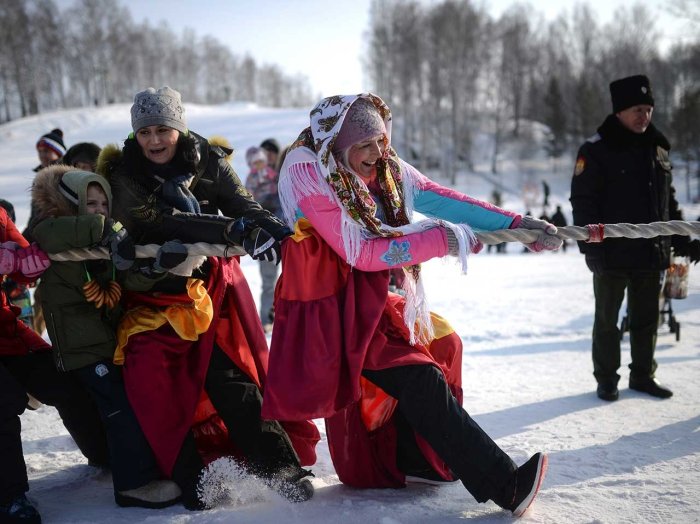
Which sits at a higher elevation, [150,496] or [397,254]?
[397,254]

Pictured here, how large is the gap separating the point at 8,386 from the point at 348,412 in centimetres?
139

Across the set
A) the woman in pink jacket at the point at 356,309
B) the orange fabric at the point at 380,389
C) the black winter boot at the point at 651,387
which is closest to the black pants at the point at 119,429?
the woman in pink jacket at the point at 356,309

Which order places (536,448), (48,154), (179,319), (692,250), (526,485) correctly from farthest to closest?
1. (48,154)
2. (692,250)
3. (536,448)
4. (179,319)
5. (526,485)

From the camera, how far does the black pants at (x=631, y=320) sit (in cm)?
370

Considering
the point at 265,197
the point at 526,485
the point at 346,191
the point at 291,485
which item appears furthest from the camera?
the point at 265,197

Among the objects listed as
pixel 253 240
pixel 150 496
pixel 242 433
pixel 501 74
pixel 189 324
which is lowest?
pixel 150 496

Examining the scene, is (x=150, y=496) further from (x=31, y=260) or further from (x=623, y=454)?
(x=623, y=454)

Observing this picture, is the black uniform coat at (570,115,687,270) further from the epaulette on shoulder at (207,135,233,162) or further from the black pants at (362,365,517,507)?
the epaulette on shoulder at (207,135,233,162)

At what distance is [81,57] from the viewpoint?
45.7 m

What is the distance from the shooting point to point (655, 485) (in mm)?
2410

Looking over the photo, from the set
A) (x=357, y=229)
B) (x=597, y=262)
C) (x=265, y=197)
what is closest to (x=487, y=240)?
(x=357, y=229)

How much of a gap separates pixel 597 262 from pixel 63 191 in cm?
309

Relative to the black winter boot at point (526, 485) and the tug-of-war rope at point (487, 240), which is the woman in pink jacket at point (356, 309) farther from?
the tug-of-war rope at point (487, 240)

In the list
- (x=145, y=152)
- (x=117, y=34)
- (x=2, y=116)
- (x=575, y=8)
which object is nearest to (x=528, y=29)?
(x=575, y=8)
